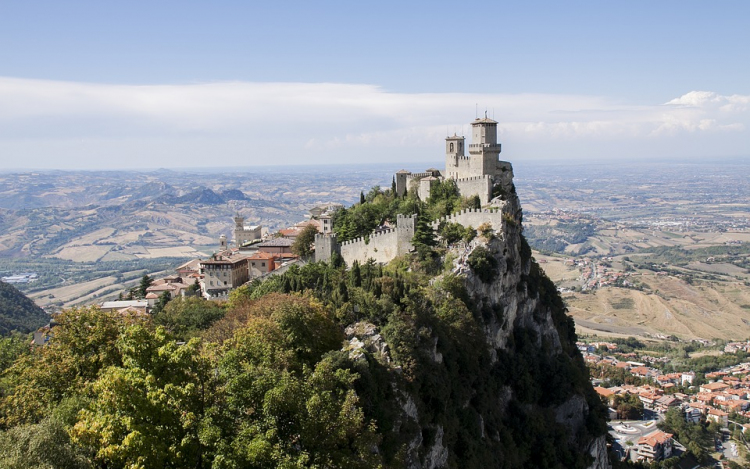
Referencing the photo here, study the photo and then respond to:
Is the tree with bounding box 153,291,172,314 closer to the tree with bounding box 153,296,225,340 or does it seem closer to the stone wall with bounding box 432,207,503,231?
the tree with bounding box 153,296,225,340

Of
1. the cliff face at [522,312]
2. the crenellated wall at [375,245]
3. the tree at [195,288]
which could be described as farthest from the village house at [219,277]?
the cliff face at [522,312]

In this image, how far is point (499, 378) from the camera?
1799 inches

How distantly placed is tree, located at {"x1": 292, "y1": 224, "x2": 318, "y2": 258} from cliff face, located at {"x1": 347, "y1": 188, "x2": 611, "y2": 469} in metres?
16.8

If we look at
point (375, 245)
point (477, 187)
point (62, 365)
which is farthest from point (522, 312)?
point (62, 365)

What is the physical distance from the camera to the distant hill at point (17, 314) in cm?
9517

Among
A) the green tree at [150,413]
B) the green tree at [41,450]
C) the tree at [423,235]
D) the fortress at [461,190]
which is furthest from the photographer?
the fortress at [461,190]

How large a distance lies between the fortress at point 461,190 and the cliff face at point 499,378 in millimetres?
1500

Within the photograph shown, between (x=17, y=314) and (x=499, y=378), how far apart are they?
90049mm

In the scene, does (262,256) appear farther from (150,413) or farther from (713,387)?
(713,387)

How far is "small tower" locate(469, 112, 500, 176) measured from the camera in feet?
189

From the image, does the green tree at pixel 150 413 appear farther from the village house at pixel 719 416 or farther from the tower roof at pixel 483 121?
the village house at pixel 719 416

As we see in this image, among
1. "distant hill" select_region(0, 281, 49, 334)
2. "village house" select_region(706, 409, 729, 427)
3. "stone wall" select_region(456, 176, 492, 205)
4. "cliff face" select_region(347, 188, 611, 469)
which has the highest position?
"stone wall" select_region(456, 176, 492, 205)

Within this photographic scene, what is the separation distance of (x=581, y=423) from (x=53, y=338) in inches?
1645

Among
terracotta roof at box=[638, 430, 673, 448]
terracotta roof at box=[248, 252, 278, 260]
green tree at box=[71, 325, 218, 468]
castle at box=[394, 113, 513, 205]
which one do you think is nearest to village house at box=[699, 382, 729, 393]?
terracotta roof at box=[638, 430, 673, 448]
